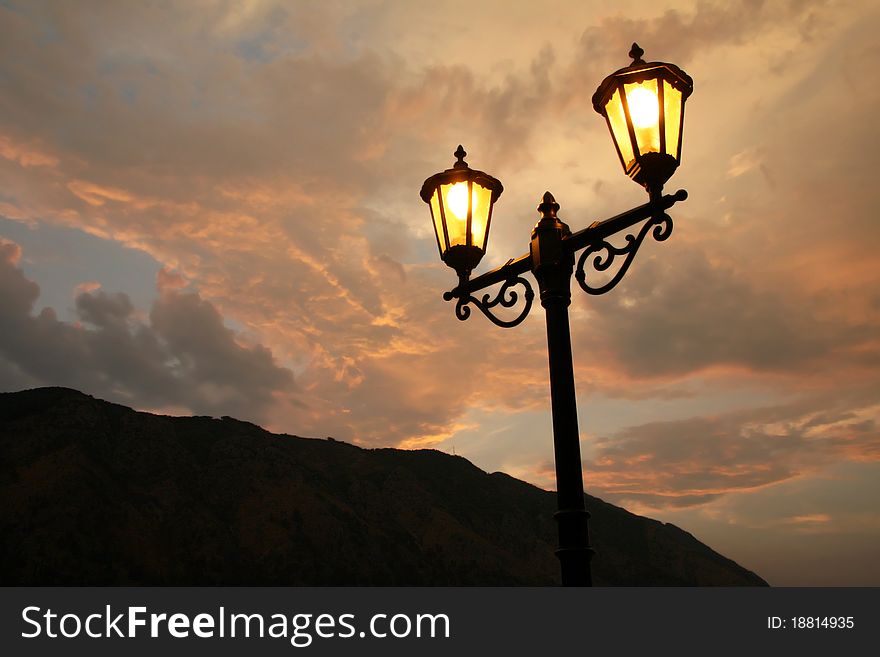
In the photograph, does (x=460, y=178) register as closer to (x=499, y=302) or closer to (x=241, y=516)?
(x=499, y=302)

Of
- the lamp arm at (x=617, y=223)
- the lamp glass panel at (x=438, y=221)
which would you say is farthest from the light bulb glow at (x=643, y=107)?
the lamp glass panel at (x=438, y=221)

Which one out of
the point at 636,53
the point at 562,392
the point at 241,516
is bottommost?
the point at 562,392

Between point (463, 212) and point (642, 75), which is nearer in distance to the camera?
point (642, 75)

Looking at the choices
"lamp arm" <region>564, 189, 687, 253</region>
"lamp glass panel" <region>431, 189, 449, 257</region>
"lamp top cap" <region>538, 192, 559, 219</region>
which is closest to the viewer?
"lamp arm" <region>564, 189, 687, 253</region>

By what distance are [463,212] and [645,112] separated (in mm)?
1694

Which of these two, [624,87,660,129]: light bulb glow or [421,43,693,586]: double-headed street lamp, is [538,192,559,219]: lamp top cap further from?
[624,87,660,129]: light bulb glow

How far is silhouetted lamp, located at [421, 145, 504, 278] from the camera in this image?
6.11 metres

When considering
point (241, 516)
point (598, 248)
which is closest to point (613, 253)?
point (598, 248)

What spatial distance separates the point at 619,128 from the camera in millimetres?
5199

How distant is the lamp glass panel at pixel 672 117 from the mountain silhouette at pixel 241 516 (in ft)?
246

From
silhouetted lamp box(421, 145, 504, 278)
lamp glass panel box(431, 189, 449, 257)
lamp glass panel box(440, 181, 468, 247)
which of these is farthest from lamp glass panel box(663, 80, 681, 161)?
lamp glass panel box(431, 189, 449, 257)

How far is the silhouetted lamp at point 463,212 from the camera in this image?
20.1 feet
